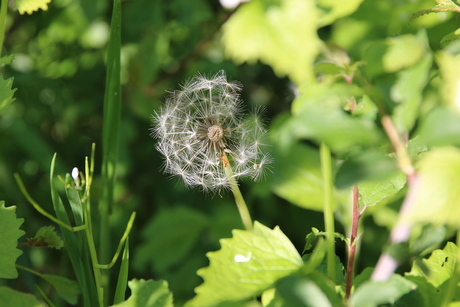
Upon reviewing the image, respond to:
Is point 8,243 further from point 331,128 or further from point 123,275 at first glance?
point 331,128

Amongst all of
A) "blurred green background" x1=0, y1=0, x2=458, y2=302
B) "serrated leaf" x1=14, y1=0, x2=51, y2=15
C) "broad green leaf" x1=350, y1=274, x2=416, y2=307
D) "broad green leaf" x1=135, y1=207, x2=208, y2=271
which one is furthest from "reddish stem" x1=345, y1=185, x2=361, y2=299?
"broad green leaf" x1=135, y1=207, x2=208, y2=271

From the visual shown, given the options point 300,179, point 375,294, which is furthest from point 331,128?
point 300,179

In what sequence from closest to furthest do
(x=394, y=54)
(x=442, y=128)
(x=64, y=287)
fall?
(x=442, y=128), (x=394, y=54), (x=64, y=287)

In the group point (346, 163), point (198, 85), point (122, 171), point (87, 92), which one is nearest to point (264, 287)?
point (346, 163)

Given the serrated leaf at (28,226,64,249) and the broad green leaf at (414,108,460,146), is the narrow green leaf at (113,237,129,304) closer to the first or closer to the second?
the serrated leaf at (28,226,64,249)

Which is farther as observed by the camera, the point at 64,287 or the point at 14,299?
the point at 64,287

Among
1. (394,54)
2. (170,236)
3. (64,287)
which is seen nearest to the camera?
(394,54)

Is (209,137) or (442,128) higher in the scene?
(209,137)
